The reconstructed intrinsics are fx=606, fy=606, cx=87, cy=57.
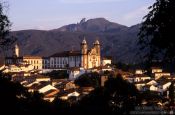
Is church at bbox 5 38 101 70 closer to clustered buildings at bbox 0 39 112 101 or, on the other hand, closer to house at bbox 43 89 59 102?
clustered buildings at bbox 0 39 112 101

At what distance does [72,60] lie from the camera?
133 m

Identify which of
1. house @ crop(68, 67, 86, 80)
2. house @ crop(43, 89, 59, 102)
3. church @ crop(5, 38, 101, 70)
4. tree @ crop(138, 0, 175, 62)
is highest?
tree @ crop(138, 0, 175, 62)

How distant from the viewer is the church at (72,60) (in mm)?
127250

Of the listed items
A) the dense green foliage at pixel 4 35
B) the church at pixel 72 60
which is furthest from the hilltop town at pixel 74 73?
the dense green foliage at pixel 4 35

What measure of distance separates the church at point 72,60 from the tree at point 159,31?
4083 inches

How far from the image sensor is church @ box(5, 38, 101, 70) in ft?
417

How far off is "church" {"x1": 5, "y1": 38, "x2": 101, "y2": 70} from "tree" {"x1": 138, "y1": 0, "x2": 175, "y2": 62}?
340 feet

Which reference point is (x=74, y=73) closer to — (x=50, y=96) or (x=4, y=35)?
(x=50, y=96)

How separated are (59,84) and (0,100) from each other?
76.4 metres

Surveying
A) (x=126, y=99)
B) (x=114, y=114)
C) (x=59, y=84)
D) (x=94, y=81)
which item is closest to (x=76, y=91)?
(x=94, y=81)

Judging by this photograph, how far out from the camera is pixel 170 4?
12977 mm

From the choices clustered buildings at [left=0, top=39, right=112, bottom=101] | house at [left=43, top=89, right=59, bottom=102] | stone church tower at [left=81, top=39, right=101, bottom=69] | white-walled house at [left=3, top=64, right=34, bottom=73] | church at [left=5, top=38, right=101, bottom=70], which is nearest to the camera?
house at [left=43, top=89, right=59, bottom=102]

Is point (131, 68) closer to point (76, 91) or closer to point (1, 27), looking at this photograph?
point (76, 91)

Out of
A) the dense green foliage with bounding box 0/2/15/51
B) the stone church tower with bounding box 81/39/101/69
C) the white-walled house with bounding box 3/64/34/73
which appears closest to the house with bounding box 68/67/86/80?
the stone church tower with bounding box 81/39/101/69
